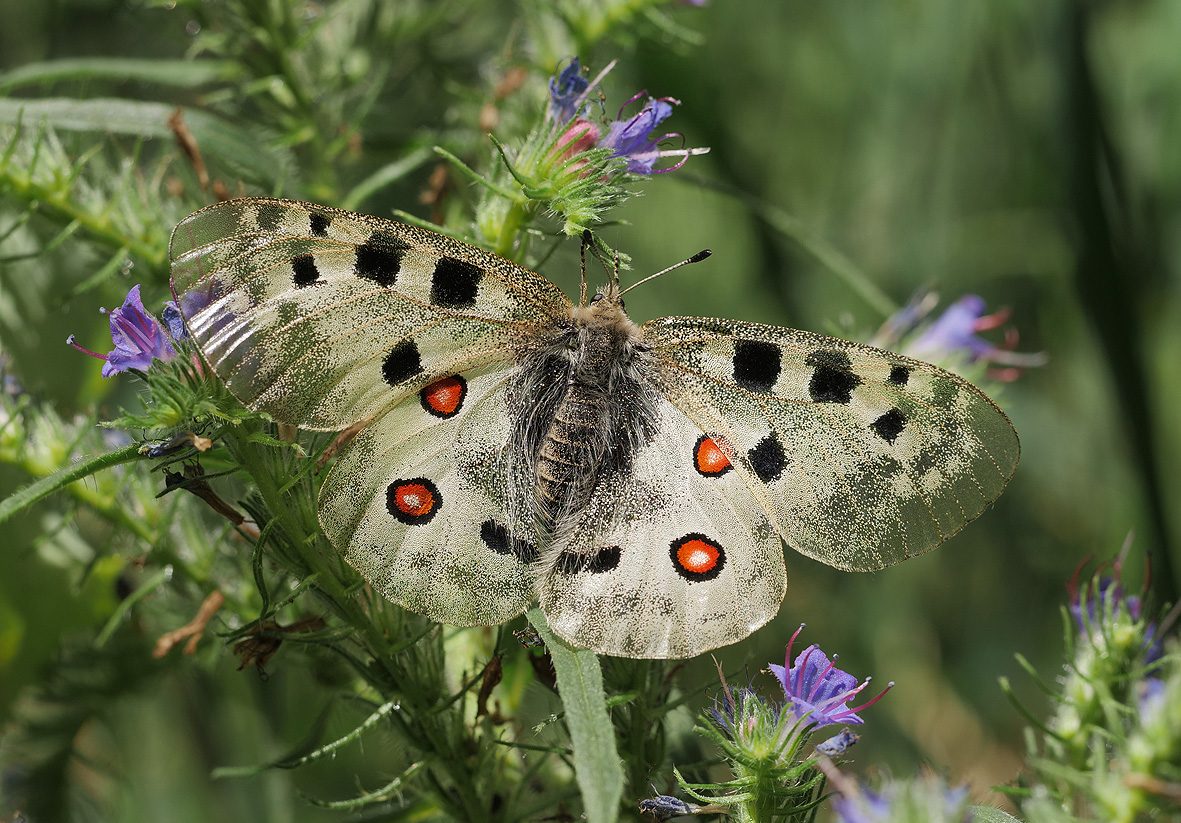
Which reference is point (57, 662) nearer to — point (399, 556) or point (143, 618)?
point (143, 618)

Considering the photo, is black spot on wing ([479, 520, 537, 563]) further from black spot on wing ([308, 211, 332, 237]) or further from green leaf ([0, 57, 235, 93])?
green leaf ([0, 57, 235, 93])

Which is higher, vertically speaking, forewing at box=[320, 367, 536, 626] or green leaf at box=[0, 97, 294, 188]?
green leaf at box=[0, 97, 294, 188]

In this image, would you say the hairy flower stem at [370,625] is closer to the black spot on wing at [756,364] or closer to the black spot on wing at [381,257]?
the black spot on wing at [381,257]

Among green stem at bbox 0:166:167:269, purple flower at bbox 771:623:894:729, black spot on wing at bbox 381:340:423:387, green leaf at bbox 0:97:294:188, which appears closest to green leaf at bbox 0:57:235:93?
green leaf at bbox 0:97:294:188

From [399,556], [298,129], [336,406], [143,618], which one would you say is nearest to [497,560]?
[399,556]

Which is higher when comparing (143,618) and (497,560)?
(497,560)

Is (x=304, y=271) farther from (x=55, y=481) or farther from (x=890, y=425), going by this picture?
(x=890, y=425)

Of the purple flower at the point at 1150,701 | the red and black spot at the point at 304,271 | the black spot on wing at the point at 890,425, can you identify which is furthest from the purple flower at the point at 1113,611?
the red and black spot at the point at 304,271
